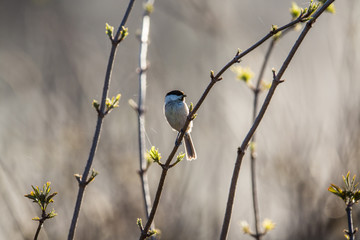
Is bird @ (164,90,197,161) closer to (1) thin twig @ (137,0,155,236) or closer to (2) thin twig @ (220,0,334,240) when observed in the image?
(1) thin twig @ (137,0,155,236)

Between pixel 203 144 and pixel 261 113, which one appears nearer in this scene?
pixel 261 113

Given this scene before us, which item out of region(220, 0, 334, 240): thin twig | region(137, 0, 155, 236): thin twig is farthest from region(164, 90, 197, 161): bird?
region(220, 0, 334, 240): thin twig

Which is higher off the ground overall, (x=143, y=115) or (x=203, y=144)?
(x=203, y=144)

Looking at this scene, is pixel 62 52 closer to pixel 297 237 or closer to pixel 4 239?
pixel 4 239

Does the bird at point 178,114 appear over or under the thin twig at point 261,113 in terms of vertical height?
over

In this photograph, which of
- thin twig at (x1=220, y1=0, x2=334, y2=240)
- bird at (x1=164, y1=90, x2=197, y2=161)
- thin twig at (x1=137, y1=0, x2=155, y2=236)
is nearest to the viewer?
thin twig at (x1=220, y1=0, x2=334, y2=240)

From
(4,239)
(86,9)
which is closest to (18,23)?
(86,9)

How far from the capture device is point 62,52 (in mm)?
6977

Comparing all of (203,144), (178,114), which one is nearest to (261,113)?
(178,114)

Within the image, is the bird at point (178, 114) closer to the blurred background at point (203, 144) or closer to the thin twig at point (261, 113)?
the blurred background at point (203, 144)

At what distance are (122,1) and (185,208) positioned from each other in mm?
6069

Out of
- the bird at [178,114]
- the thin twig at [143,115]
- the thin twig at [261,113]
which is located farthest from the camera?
the bird at [178,114]

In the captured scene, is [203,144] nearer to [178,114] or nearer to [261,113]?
[178,114]

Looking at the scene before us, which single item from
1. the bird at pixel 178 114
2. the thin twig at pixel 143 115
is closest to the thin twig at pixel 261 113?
the thin twig at pixel 143 115
